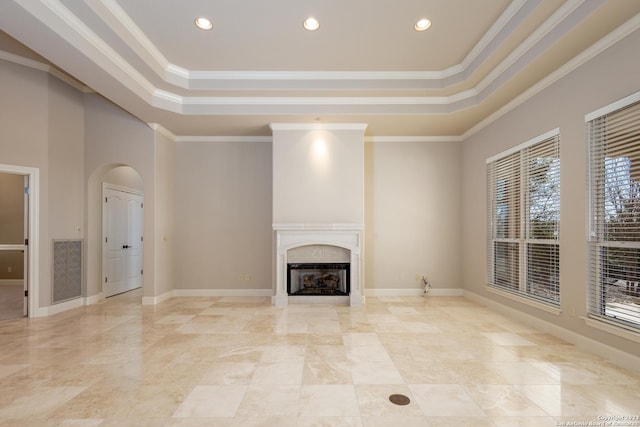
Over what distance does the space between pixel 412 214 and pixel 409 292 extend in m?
1.48

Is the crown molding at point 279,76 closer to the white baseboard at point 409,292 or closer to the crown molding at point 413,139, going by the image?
the crown molding at point 413,139

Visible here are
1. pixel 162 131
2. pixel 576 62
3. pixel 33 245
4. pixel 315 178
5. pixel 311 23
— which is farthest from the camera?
pixel 162 131

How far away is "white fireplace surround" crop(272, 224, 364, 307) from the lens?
5410mm

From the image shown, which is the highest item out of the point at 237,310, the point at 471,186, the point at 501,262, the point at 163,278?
the point at 471,186

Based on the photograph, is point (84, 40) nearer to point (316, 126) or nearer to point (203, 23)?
point (203, 23)

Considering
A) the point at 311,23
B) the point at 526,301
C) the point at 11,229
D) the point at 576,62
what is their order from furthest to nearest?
the point at 11,229
the point at 526,301
the point at 311,23
the point at 576,62

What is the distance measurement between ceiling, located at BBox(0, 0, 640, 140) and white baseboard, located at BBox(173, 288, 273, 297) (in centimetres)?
298

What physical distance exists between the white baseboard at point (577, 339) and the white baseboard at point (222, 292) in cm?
396

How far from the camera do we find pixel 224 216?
20.4ft

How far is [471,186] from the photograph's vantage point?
5.84 m

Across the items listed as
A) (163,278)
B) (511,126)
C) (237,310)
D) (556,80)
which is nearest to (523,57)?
(556,80)

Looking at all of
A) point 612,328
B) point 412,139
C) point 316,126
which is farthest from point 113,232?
point 612,328

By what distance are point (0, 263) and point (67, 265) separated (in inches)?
144

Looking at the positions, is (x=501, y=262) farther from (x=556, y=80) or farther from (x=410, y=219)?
(x=556, y=80)
